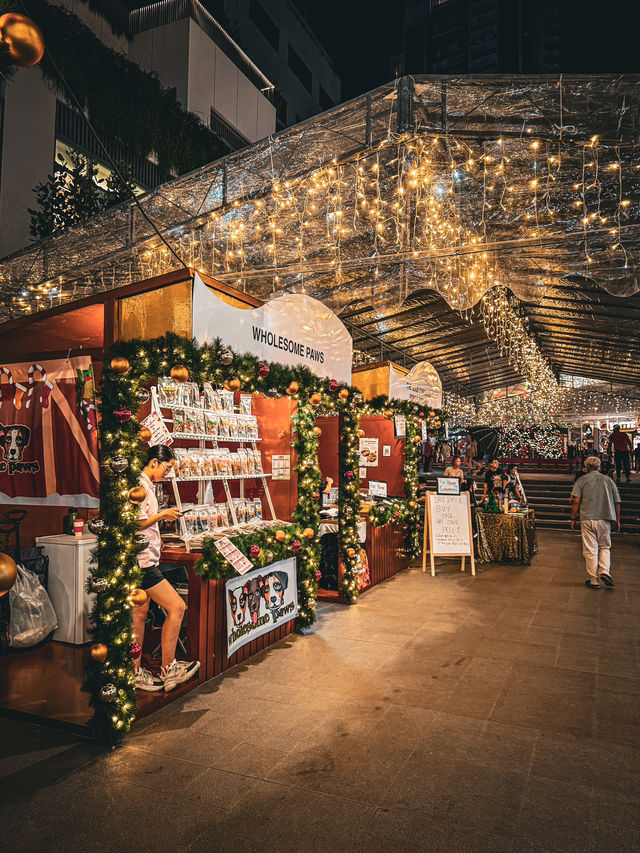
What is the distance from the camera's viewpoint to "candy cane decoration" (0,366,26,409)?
13.4ft

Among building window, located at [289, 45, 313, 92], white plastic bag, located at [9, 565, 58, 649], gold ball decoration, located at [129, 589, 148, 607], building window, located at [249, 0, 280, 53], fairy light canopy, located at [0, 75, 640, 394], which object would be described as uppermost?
building window, located at [289, 45, 313, 92]

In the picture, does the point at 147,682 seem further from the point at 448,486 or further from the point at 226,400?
the point at 448,486

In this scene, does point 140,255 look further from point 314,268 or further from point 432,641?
point 432,641

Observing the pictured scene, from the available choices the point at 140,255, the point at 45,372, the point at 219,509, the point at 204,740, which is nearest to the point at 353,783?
the point at 204,740

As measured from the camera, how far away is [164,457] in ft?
12.9

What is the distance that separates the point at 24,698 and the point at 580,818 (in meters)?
3.44

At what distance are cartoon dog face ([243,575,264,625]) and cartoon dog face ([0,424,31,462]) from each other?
6.62ft

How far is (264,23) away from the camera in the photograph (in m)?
22.9

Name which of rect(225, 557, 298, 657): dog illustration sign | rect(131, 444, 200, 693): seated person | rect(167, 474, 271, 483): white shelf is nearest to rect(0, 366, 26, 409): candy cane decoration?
rect(131, 444, 200, 693): seated person

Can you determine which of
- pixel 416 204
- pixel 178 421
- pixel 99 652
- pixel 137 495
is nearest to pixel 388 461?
pixel 416 204

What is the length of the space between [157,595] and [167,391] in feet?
5.28

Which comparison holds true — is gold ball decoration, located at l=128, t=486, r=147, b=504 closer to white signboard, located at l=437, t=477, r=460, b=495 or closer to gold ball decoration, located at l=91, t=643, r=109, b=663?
gold ball decoration, located at l=91, t=643, r=109, b=663

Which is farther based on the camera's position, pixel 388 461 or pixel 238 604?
pixel 388 461

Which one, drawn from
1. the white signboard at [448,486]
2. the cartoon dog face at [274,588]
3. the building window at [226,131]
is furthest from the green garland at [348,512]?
the building window at [226,131]
